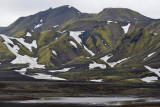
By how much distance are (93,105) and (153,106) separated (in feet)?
48.7

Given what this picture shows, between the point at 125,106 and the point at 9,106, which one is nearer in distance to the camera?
the point at 9,106

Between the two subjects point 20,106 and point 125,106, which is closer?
point 20,106

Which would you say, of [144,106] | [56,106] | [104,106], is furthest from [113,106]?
[56,106]

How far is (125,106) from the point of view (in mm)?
79312

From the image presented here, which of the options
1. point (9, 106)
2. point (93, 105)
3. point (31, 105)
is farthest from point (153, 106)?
point (9, 106)

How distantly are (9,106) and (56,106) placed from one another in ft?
35.9

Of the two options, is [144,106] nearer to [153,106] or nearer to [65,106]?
[153,106]

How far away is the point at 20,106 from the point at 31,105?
2912 mm

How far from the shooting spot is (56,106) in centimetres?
7700

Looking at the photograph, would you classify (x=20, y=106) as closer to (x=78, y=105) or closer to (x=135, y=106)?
(x=78, y=105)

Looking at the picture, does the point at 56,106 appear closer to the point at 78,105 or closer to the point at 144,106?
the point at 78,105

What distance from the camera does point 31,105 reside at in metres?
75.7

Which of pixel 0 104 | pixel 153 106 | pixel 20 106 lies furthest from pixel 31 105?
pixel 153 106

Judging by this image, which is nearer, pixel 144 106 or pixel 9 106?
pixel 9 106
